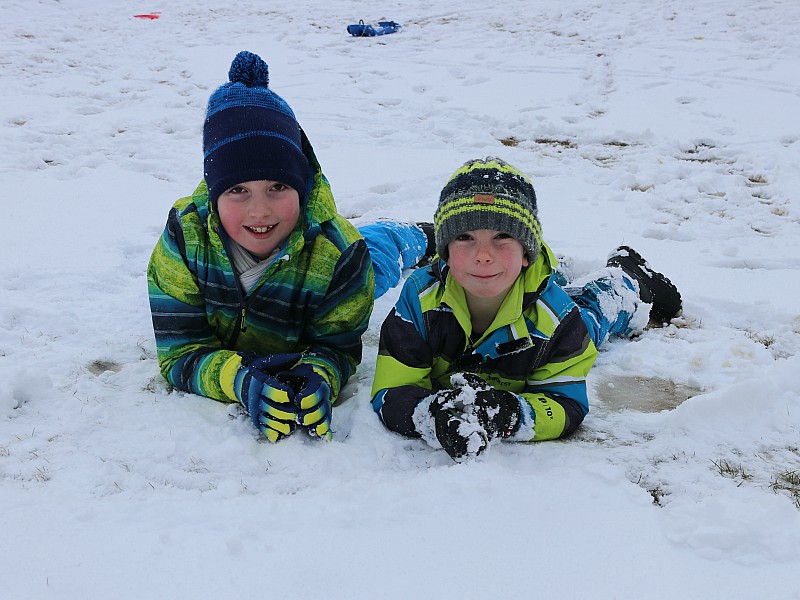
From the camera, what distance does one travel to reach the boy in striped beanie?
2598mm

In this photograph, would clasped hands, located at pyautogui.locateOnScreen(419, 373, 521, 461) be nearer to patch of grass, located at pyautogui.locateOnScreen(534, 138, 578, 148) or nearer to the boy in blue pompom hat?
the boy in blue pompom hat

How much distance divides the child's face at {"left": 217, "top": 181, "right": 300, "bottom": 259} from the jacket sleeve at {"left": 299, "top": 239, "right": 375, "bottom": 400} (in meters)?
0.32

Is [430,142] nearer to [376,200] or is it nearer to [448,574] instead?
[376,200]

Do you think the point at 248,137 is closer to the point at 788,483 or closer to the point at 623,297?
the point at 623,297

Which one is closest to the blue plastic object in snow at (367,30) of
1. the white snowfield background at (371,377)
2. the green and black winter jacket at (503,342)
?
the white snowfield background at (371,377)

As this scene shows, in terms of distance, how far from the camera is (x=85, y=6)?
52.5 feet

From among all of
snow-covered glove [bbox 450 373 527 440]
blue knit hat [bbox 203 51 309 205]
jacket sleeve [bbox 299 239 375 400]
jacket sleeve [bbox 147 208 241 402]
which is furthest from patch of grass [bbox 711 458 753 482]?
blue knit hat [bbox 203 51 309 205]

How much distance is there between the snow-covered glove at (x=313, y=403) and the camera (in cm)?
260

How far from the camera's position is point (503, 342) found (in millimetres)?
2779

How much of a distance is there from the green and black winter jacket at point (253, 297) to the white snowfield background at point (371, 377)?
19 centimetres

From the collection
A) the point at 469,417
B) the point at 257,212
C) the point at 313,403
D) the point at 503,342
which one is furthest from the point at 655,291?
the point at 257,212

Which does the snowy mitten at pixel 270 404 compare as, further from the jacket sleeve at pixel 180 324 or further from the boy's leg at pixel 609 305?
the boy's leg at pixel 609 305

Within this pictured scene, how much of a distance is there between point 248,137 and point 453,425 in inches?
57.8

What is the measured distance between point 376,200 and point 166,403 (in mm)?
3238
